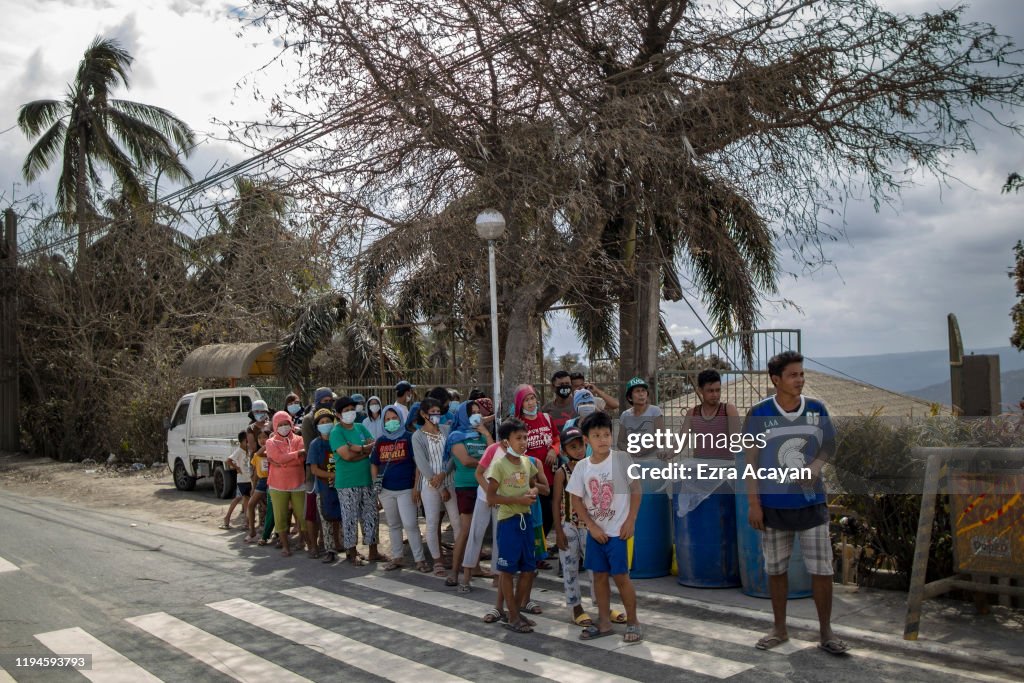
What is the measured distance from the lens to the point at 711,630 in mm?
6699

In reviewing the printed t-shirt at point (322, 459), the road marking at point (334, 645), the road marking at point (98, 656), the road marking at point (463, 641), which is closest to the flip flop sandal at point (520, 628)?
the road marking at point (463, 641)

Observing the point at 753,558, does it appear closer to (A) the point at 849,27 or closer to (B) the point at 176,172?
(A) the point at 849,27

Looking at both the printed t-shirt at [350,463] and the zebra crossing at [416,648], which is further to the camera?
the printed t-shirt at [350,463]

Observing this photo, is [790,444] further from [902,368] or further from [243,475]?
[902,368]

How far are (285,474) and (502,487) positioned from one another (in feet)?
14.1

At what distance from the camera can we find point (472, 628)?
7.04 meters

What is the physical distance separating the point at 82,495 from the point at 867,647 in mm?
16804

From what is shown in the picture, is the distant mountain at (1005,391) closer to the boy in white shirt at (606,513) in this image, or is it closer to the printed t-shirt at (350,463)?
the boy in white shirt at (606,513)

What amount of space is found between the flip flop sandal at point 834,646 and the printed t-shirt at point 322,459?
5.79 meters

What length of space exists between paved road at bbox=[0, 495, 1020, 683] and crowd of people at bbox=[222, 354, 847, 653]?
28 centimetres

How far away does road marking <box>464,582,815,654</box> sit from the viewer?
6137 mm

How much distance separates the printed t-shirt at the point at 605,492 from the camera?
6.48 meters

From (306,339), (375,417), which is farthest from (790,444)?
(306,339)

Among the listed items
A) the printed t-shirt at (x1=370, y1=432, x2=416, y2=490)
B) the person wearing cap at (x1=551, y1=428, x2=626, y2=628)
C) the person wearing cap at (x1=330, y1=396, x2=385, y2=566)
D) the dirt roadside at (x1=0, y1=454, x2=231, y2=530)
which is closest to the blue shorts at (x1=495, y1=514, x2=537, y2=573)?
the person wearing cap at (x1=551, y1=428, x2=626, y2=628)
